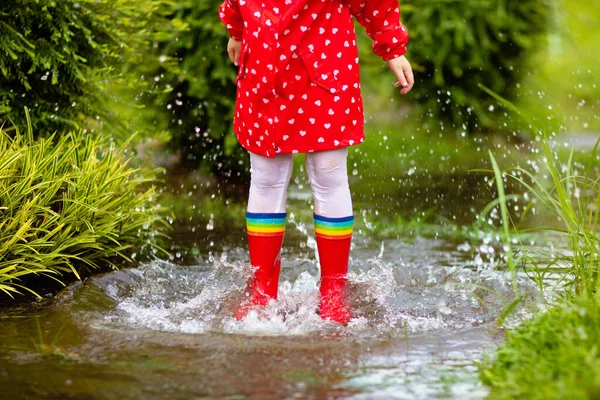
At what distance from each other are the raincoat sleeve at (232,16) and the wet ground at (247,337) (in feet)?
3.00

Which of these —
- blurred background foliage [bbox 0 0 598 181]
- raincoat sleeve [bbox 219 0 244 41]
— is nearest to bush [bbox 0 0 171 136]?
blurred background foliage [bbox 0 0 598 181]

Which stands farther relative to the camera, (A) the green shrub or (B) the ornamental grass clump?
(B) the ornamental grass clump

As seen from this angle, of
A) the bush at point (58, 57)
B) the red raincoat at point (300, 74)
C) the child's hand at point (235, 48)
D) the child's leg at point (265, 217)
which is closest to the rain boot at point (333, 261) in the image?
the child's leg at point (265, 217)

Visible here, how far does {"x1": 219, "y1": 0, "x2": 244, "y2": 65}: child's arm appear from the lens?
A: 312 cm

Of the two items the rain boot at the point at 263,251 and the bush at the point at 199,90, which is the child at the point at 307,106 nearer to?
the rain boot at the point at 263,251

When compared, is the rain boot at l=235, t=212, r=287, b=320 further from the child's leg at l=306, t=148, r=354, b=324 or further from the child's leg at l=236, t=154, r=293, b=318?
the child's leg at l=306, t=148, r=354, b=324

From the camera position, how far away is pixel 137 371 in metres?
2.33

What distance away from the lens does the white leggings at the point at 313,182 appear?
118 inches

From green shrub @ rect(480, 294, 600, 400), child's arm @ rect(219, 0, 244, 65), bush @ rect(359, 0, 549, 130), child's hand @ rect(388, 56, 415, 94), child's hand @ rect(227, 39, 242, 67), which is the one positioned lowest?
bush @ rect(359, 0, 549, 130)

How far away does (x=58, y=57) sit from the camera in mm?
3924

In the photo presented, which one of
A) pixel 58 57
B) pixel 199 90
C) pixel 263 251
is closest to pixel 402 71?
pixel 263 251

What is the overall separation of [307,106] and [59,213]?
4.01 ft

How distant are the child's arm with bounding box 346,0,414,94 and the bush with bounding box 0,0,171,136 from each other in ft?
5.19

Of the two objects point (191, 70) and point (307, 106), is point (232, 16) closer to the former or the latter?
point (307, 106)
